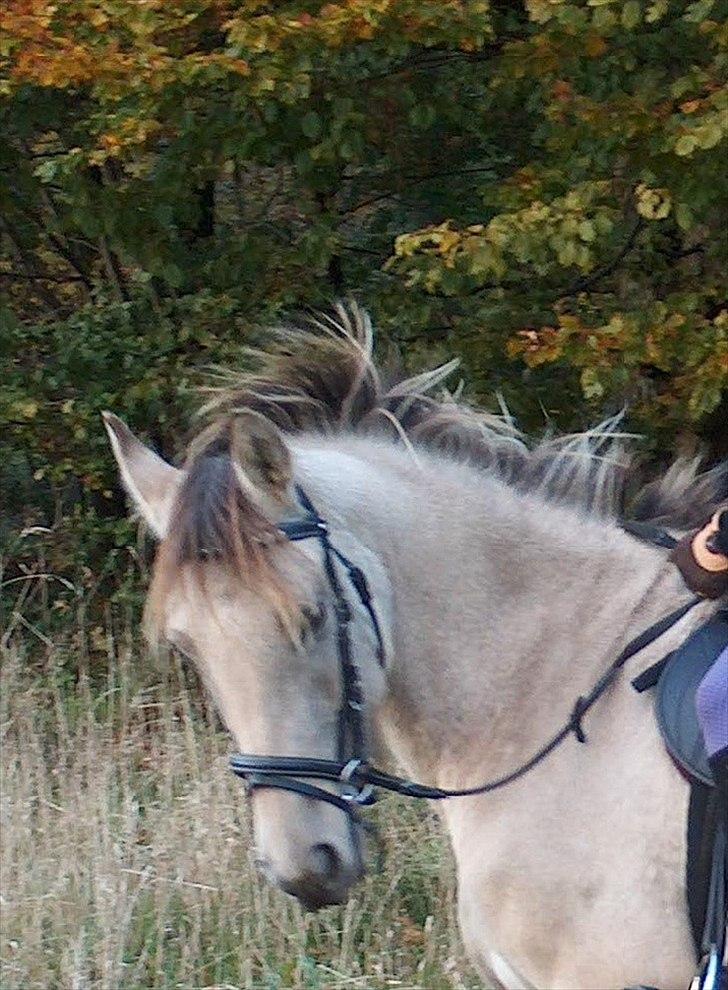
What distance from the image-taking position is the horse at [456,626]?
8.02 ft

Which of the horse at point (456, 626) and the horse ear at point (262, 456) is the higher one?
the horse ear at point (262, 456)

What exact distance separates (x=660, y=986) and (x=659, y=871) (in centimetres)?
20

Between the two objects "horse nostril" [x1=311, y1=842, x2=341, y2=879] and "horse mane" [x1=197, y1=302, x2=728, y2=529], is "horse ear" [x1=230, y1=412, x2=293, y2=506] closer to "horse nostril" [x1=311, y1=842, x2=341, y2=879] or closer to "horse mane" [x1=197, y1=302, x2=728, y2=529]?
"horse mane" [x1=197, y1=302, x2=728, y2=529]

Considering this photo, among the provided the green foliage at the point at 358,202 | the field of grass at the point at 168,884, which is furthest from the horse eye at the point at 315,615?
the green foliage at the point at 358,202

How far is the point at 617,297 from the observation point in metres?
6.21

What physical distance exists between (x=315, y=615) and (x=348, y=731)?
0.76 feet

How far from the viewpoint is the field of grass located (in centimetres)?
400

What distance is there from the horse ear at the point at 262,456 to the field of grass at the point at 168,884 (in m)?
1.00

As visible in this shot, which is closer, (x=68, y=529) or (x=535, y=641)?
(x=535, y=641)

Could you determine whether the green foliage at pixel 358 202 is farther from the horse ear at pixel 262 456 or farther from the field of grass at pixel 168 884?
the horse ear at pixel 262 456

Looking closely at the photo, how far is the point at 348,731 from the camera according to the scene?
2541 millimetres

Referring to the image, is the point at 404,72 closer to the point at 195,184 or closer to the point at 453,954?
the point at 195,184

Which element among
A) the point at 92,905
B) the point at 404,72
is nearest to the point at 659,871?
the point at 92,905

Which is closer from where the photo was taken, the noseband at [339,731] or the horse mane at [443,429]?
the noseband at [339,731]
